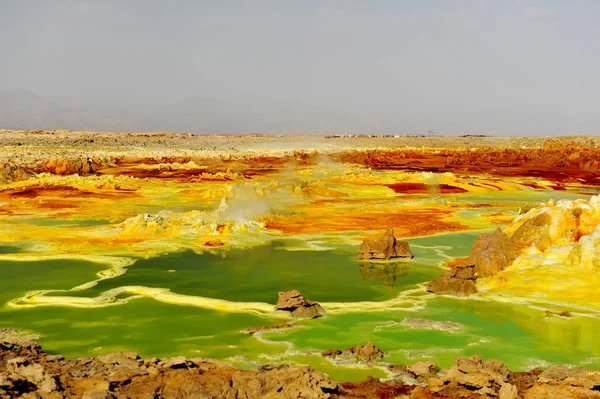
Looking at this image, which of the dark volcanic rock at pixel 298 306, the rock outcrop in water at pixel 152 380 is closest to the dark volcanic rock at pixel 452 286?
the dark volcanic rock at pixel 298 306

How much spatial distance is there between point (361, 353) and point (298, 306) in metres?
2.72

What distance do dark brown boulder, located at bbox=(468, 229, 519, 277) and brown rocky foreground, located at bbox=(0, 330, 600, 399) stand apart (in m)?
6.52

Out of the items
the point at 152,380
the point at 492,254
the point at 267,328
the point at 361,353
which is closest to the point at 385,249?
the point at 492,254

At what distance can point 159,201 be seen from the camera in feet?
103

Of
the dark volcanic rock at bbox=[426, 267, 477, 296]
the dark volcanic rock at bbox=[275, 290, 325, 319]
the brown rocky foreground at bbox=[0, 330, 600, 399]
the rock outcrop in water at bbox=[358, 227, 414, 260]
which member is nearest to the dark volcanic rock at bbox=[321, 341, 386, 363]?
the brown rocky foreground at bbox=[0, 330, 600, 399]

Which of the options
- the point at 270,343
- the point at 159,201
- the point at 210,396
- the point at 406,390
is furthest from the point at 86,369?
the point at 159,201

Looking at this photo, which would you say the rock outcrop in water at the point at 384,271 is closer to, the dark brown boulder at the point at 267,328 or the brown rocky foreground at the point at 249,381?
the dark brown boulder at the point at 267,328

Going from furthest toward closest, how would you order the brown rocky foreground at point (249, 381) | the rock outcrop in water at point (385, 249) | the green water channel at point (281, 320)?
1. the rock outcrop in water at point (385, 249)
2. the green water channel at point (281, 320)
3. the brown rocky foreground at point (249, 381)

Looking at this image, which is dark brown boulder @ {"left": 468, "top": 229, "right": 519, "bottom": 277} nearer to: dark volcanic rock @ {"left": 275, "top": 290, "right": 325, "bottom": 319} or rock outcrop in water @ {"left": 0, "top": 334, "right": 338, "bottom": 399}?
dark volcanic rock @ {"left": 275, "top": 290, "right": 325, "bottom": 319}

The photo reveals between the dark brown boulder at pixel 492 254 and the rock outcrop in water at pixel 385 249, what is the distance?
2.28 metres

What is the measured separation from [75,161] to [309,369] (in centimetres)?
4354

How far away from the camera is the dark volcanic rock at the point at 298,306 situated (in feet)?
39.9

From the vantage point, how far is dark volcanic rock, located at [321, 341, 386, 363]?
384 inches

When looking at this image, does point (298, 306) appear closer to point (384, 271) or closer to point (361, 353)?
point (361, 353)
